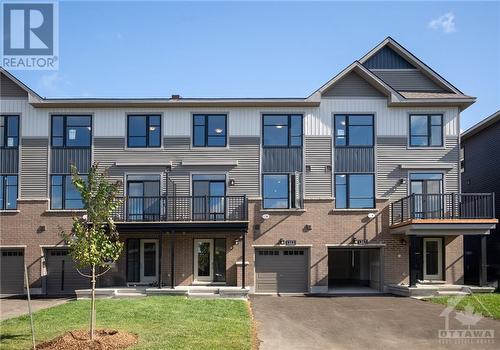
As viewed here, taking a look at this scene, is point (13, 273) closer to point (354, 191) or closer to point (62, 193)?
point (62, 193)

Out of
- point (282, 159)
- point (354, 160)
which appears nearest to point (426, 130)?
point (354, 160)

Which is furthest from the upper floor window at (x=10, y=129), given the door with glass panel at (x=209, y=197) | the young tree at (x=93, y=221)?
the young tree at (x=93, y=221)

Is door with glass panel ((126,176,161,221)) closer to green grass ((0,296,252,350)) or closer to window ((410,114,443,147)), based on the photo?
green grass ((0,296,252,350))

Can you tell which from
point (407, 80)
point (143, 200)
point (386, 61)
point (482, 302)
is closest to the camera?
point (482, 302)

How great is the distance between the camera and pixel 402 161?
2306 centimetres

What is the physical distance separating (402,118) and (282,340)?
45.8 ft

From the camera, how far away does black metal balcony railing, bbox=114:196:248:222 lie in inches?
881

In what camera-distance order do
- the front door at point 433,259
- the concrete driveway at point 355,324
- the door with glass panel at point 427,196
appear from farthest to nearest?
the front door at point 433,259
the door with glass panel at point 427,196
the concrete driveway at point 355,324

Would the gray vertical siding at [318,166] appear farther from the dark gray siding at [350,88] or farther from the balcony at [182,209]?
the balcony at [182,209]

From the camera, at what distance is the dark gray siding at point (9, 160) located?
23.2 metres

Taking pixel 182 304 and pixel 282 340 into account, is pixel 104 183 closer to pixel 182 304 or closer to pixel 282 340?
pixel 282 340

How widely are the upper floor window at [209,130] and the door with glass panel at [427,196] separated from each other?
8.67 meters

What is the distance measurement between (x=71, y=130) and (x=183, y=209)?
6.32 metres

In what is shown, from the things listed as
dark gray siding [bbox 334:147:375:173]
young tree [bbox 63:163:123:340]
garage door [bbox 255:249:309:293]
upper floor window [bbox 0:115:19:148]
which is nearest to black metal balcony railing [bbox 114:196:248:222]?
garage door [bbox 255:249:309:293]
